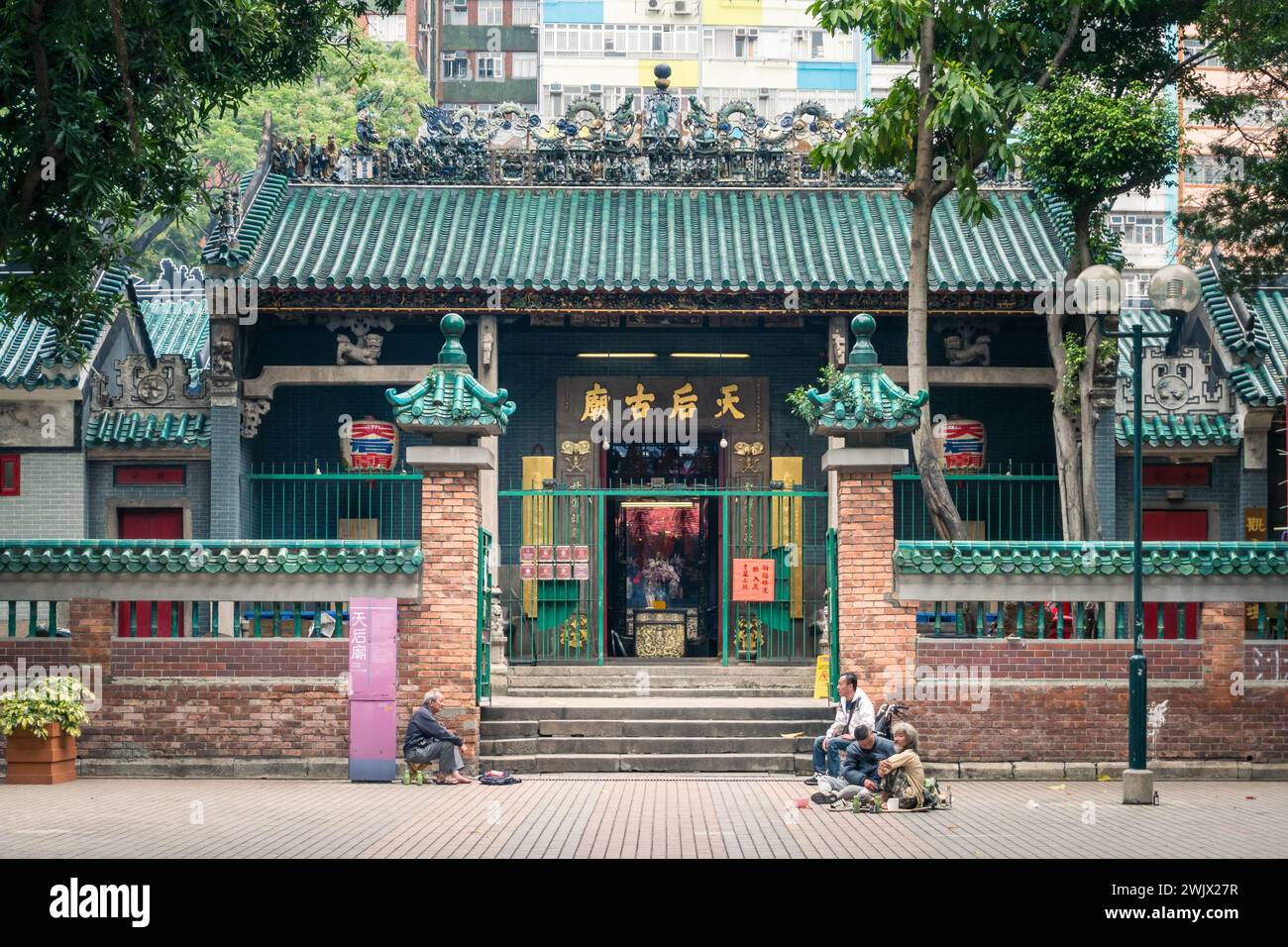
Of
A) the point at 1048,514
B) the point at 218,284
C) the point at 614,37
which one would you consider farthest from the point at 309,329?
the point at 614,37

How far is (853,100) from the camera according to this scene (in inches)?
1928

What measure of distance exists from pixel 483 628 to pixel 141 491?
7286 millimetres

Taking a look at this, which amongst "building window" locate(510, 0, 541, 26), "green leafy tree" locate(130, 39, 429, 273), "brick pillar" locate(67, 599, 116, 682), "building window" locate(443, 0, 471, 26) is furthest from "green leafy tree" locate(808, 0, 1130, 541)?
"building window" locate(443, 0, 471, 26)

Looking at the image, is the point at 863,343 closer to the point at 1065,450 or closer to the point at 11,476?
the point at 1065,450

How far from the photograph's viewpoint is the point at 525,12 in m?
54.8

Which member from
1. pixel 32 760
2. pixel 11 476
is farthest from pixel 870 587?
pixel 11 476

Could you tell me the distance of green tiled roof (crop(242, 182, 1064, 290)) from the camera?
22297mm

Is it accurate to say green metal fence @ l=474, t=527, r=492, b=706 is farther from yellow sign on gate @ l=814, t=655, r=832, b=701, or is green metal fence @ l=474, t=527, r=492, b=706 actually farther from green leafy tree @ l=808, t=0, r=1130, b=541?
green leafy tree @ l=808, t=0, r=1130, b=541

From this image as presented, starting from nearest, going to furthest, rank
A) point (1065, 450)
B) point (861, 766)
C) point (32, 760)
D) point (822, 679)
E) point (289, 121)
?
point (861, 766)
point (32, 760)
point (822, 679)
point (1065, 450)
point (289, 121)

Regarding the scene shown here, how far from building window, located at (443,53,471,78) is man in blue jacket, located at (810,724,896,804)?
42.9 m

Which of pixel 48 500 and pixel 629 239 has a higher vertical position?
pixel 629 239

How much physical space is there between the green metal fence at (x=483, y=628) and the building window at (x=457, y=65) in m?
37.5

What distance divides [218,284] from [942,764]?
11099 mm

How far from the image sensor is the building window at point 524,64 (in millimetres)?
54781
